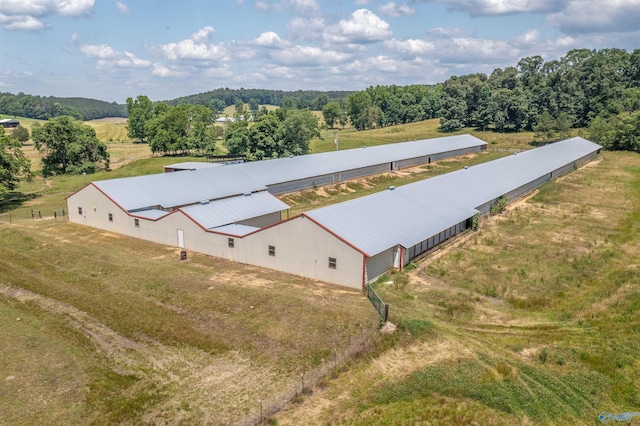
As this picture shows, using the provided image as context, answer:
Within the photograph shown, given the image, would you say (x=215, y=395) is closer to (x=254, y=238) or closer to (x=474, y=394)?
(x=474, y=394)

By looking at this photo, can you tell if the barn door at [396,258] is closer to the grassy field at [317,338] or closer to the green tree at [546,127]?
the grassy field at [317,338]

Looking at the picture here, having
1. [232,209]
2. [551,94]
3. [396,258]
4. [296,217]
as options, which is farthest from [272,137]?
[551,94]

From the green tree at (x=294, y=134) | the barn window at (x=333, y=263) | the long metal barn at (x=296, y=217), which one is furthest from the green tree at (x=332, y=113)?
the barn window at (x=333, y=263)

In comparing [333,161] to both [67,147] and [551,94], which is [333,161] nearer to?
[67,147]

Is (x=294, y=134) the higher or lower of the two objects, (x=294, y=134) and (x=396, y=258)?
the higher

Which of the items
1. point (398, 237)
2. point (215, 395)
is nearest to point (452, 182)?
point (398, 237)
